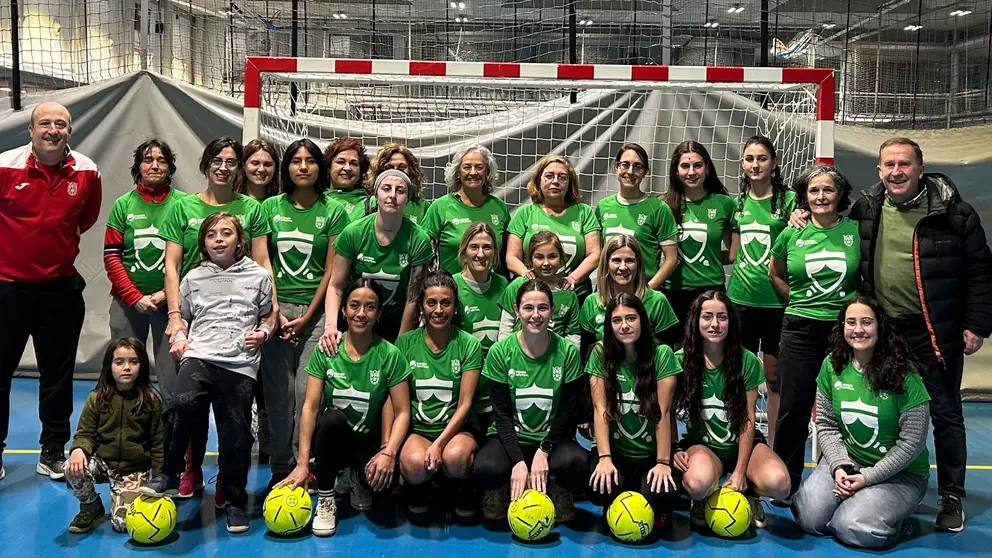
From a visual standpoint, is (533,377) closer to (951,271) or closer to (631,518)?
(631,518)

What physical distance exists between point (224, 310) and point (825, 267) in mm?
2684

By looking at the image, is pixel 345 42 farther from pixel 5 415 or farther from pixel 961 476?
pixel 961 476

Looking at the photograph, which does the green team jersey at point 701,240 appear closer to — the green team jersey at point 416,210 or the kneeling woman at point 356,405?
the green team jersey at point 416,210

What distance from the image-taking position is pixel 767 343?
4.21 meters

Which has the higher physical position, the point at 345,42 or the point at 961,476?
the point at 345,42

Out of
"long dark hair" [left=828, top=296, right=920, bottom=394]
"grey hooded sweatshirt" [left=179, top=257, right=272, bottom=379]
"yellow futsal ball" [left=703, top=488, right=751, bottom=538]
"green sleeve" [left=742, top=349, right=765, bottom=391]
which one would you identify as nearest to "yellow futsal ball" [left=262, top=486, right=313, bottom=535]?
"grey hooded sweatshirt" [left=179, top=257, right=272, bottom=379]

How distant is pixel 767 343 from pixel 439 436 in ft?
5.86

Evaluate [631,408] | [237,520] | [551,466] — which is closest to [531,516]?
[551,466]

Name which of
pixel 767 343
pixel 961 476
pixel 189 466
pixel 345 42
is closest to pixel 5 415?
pixel 189 466

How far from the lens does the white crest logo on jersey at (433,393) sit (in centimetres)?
366

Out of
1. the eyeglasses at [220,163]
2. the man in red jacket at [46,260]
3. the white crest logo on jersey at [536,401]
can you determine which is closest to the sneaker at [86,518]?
the man in red jacket at [46,260]

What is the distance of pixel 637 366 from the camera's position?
3516 mm

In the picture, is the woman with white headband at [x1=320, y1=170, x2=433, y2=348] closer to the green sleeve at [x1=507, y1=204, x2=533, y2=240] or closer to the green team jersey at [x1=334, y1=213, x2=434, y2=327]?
the green team jersey at [x1=334, y1=213, x2=434, y2=327]

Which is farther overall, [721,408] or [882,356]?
[721,408]
